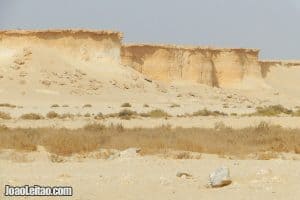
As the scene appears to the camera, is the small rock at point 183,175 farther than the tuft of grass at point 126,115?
No

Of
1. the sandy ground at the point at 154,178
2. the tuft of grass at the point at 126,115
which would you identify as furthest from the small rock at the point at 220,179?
the tuft of grass at the point at 126,115

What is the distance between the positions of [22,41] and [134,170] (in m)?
39.9

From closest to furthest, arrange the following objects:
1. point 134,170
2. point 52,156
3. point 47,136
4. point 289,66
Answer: point 134,170, point 52,156, point 47,136, point 289,66

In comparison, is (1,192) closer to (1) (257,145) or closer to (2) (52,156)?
(2) (52,156)

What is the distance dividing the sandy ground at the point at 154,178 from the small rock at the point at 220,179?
85mm

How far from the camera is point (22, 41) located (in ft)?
163

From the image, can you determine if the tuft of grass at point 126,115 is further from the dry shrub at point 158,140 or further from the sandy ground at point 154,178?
the sandy ground at point 154,178

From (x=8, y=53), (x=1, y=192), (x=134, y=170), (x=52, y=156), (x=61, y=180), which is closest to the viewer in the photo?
(x=1, y=192)

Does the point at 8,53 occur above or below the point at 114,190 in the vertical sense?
above

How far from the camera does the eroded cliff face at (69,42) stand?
49.8 meters

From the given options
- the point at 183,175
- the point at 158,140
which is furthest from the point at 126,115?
the point at 183,175

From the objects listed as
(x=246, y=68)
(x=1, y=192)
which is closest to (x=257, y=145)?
(x=1, y=192)

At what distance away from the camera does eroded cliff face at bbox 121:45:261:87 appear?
59281mm

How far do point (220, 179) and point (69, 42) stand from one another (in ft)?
138
